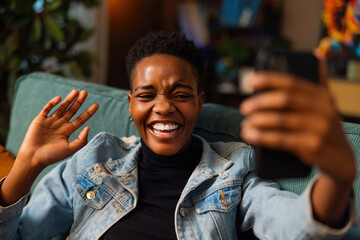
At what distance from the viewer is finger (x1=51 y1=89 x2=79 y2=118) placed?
3.37 feet

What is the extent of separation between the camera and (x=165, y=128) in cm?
109

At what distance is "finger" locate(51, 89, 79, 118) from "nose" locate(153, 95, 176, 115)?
0.22 metres

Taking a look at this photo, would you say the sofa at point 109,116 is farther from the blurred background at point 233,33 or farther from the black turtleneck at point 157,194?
the blurred background at point 233,33

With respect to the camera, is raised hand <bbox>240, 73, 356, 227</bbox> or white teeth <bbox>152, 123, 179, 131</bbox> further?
white teeth <bbox>152, 123, 179, 131</bbox>

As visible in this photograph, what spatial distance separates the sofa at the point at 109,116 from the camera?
104 cm

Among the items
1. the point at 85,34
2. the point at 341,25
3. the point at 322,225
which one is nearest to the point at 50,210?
the point at 322,225

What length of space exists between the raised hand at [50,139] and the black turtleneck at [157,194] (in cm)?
24

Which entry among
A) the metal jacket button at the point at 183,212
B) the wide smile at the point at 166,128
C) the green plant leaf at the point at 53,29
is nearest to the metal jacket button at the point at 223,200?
the metal jacket button at the point at 183,212

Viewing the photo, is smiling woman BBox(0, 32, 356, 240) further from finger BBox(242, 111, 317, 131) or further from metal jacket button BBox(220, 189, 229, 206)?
finger BBox(242, 111, 317, 131)

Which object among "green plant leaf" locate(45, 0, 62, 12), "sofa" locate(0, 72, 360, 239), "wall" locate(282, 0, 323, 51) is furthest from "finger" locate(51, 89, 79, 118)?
"wall" locate(282, 0, 323, 51)

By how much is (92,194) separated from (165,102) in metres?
0.34

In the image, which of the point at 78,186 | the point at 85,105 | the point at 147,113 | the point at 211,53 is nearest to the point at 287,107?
the point at 147,113

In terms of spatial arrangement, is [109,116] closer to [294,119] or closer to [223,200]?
[223,200]

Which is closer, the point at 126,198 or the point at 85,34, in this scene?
the point at 126,198
